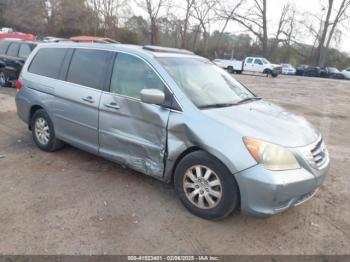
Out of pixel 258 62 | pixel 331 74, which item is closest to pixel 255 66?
pixel 258 62

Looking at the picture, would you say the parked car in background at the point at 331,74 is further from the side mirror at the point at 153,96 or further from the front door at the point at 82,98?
the side mirror at the point at 153,96

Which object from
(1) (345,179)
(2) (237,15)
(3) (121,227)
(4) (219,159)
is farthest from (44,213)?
(2) (237,15)

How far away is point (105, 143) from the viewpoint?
13.6ft

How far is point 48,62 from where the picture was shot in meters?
5.00

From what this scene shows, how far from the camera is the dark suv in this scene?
36.0 feet

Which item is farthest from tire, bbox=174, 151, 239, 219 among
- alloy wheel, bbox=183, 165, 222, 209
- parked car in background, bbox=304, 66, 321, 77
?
parked car in background, bbox=304, 66, 321, 77

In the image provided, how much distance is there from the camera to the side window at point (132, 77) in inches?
149

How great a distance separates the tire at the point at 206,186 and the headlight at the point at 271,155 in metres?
0.32

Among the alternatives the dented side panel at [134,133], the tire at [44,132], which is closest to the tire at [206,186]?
the dented side panel at [134,133]

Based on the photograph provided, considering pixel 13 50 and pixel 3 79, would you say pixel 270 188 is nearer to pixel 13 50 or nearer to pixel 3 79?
pixel 13 50

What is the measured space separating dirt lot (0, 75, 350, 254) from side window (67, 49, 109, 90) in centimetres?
120

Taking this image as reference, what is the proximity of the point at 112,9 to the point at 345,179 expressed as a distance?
46654 mm

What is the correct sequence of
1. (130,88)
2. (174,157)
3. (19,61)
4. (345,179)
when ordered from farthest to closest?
(19,61) → (345,179) → (130,88) → (174,157)

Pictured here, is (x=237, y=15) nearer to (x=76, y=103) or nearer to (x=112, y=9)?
(x=112, y=9)
